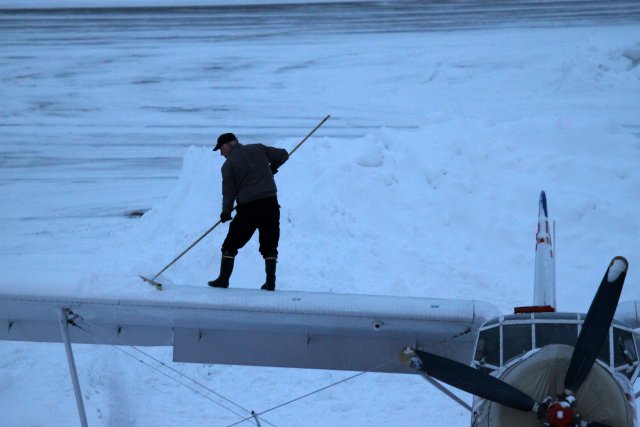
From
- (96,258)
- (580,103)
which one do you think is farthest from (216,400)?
(580,103)

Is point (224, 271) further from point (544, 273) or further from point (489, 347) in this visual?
point (544, 273)

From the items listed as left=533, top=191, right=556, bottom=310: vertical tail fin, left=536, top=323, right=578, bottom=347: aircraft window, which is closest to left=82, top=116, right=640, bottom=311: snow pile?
left=533, top=191, right=556, bottom=310: vertical tail fin

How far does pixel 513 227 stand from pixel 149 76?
1237 cm

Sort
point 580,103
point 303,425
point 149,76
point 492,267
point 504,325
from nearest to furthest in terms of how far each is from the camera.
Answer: point 504,325, point 303,425, point 492,267, point 580,103, point 149,76

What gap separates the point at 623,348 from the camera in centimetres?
695

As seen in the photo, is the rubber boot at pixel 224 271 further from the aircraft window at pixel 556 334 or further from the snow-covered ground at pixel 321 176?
the aircraft window at pixel 556 334

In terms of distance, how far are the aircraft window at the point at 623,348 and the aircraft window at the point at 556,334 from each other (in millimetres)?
335

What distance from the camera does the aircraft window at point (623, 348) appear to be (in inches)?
270

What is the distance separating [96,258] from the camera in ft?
43.9

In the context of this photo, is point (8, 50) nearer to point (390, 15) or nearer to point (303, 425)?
point (390, 15)

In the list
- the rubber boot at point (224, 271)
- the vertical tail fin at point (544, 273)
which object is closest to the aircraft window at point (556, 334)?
the vertical tail fin at point (544, 273)

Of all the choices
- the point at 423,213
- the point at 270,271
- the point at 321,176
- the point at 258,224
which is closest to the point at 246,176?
the point at 258,224

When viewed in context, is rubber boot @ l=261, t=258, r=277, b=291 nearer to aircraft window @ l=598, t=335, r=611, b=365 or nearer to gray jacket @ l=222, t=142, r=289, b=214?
gray jacket @ l=222, t=142, r=289, b=214

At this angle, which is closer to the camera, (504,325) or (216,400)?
(504,325)
